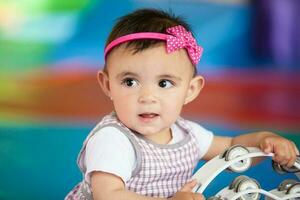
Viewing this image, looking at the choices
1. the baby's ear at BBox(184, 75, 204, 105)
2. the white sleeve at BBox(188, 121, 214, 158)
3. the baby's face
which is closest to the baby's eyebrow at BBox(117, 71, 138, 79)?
the baby's face

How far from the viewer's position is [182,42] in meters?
1.26

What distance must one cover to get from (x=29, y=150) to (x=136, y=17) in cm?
111

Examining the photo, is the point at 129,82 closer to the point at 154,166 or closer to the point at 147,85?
the point at 147,85

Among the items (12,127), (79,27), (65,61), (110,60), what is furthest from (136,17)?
(79,27)

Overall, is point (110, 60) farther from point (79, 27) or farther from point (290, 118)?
point (79, 27)

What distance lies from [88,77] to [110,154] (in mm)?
1886

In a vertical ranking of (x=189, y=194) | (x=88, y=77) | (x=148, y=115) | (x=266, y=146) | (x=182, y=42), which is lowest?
(x=189, y=194)

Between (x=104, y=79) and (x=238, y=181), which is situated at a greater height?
(x=104, y=79)

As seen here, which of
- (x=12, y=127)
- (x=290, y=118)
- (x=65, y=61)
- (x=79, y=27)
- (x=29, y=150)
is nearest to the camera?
(x=29, y=150)

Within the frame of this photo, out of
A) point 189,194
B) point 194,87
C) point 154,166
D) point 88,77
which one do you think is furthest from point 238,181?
point 88,77

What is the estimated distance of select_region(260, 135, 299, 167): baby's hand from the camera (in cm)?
120

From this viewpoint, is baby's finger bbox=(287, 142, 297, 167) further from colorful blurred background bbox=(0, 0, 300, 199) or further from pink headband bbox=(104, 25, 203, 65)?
colorful blurred background bbox=(0, 0, 300, 199)

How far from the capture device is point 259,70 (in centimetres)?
328

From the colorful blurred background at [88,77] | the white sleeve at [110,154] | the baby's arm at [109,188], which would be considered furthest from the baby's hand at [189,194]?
the colorful blurred background at [88,77]
